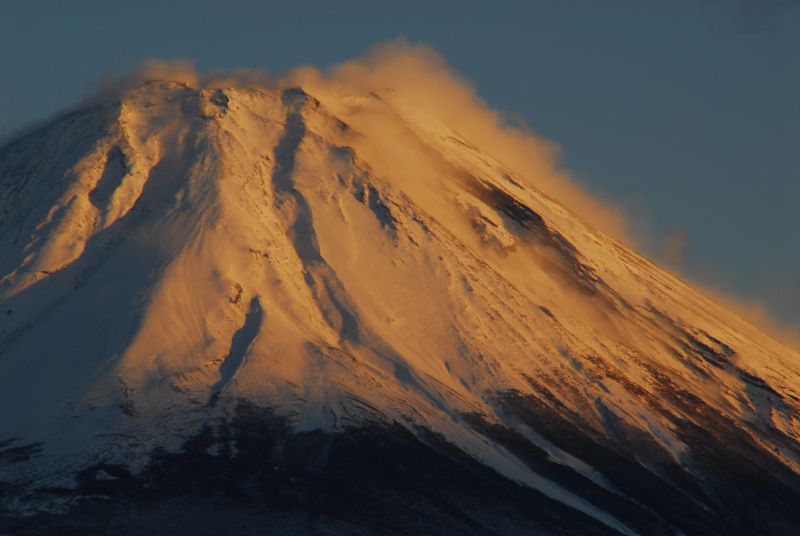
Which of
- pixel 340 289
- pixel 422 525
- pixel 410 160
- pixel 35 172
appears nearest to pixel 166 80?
pixel 35 172

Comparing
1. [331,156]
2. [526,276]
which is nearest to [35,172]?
[331,156]

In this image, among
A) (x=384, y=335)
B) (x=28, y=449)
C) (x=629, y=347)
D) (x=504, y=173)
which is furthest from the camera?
(x=504, y=173)

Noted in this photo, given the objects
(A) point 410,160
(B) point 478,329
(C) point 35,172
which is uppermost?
(A) point 410,160

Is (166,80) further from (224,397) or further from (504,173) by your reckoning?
(224,397)

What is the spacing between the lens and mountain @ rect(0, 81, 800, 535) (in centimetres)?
8025

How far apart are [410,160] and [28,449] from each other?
290 ft

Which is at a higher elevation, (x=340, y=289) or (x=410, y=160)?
(x=410, y=160)

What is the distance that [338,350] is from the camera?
107 m

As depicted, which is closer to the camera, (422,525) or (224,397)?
(422,525)

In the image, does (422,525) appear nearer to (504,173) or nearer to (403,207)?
(403,207)

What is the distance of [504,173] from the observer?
169125 mm

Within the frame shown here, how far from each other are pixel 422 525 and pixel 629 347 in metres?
61.9

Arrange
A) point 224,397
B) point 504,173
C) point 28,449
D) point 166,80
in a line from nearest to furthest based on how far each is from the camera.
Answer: point 28,449 → point 224,397 → point 166,80 → point 504,173

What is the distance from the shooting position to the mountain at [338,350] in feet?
263
